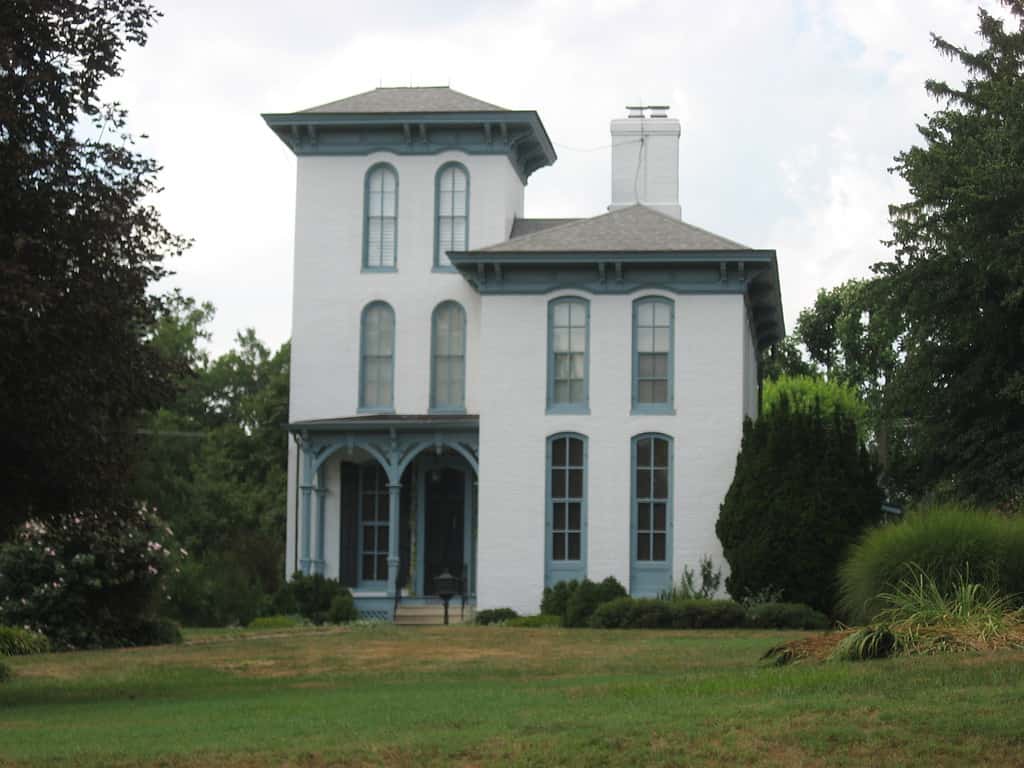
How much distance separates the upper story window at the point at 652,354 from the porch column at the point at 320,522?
7581 mm


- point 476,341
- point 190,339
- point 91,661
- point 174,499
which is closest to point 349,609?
point 476,341

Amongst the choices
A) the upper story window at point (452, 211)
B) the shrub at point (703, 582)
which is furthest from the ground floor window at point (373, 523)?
the shrub at point (703, 582)

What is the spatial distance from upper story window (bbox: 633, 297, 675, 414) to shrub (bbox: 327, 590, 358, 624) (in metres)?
7.29

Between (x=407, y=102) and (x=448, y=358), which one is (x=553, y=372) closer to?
(x=448, y=358)

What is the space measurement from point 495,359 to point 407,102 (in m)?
7.23

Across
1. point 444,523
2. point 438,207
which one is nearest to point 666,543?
point 444,523

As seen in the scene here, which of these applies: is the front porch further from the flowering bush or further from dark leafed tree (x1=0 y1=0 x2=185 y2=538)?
dark leafed tree (x1=0 y1=0 x2=185 y2=538)

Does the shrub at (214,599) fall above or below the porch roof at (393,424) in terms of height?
below

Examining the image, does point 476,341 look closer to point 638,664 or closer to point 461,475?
point 461,475

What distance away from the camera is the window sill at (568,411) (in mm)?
38000

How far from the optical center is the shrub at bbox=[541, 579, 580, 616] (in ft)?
116

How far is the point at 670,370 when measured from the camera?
125 feet

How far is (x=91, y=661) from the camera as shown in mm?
24516

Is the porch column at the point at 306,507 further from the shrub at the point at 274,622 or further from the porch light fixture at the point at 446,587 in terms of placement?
the porch light fixture at the point at 446,587
